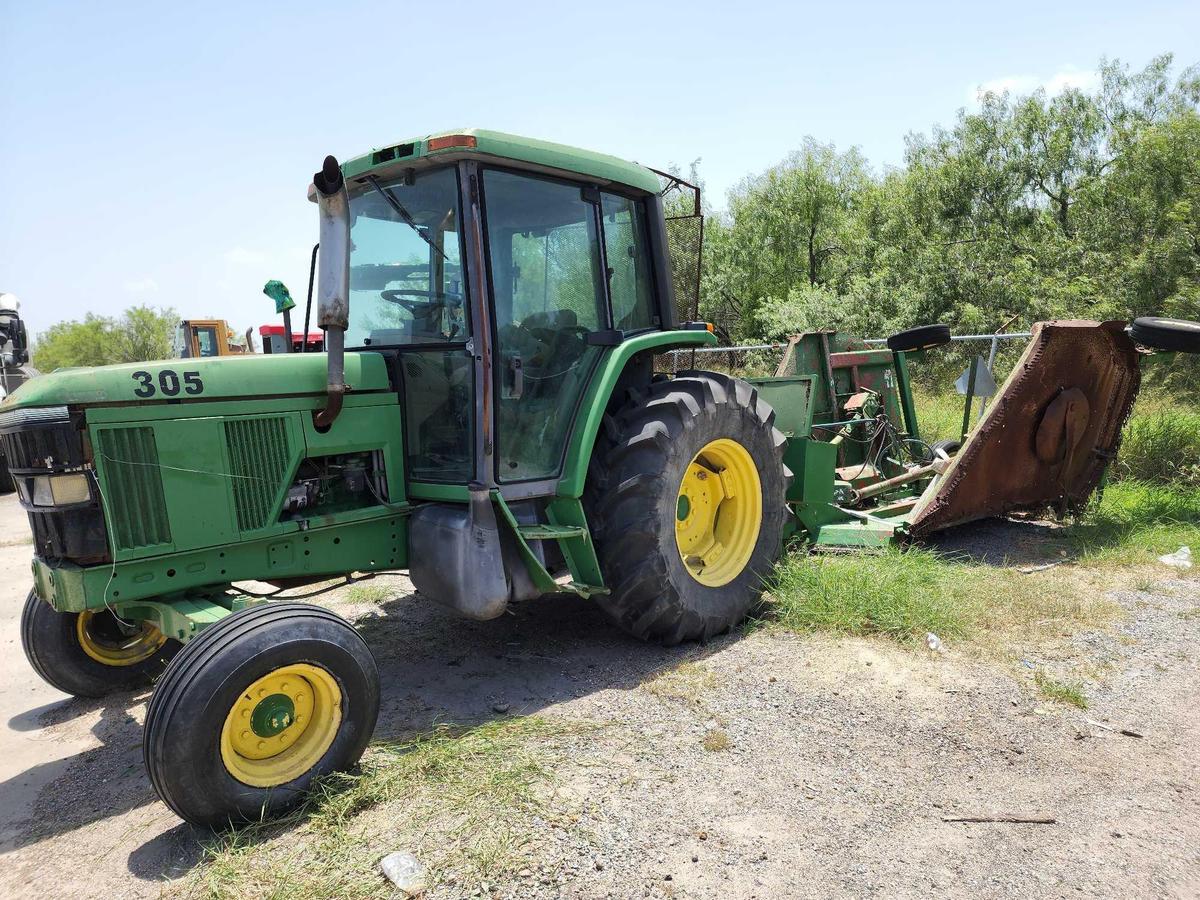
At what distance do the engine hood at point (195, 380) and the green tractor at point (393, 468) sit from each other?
0.01m

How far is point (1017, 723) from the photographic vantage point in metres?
3.29

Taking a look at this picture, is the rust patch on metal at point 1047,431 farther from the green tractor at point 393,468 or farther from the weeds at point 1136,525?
the green tractor at point 393,468

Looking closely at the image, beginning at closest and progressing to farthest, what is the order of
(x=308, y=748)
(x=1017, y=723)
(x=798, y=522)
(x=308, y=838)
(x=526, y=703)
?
(x=308, y=838) → (x=308, y=748) → (x=1017, y=723) → (x=526, y=703) → (x=798, y=522)

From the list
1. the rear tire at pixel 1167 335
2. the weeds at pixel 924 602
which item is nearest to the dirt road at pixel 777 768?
the weeds at pixel 924 602

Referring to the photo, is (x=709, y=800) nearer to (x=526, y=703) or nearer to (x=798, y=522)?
(x=526, y=703)

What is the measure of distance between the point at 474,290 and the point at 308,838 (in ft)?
7.01

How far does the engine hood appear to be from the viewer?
2879mm

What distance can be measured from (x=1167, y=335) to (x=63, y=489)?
20.6 ft

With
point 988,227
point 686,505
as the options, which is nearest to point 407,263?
point 686,505

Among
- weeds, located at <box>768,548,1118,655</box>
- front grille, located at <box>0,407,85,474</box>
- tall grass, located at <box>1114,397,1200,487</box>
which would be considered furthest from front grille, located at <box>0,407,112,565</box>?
tall grass, located at <box>1114,397,1200,487</box>

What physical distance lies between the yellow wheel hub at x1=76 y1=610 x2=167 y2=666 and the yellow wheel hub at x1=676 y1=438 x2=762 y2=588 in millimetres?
2718

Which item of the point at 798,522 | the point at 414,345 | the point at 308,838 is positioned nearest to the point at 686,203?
the point at 798,522

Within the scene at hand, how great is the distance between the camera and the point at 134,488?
3.00 meters

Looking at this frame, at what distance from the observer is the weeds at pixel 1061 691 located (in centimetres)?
343
